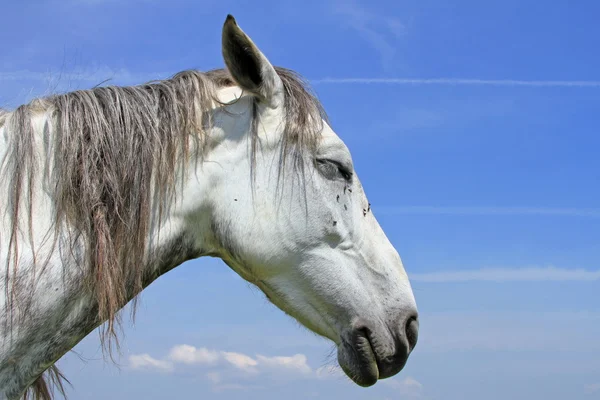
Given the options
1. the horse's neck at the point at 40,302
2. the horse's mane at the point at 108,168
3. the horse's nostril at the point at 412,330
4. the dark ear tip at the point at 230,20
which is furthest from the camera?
the horse's nostril at the point at 412,330

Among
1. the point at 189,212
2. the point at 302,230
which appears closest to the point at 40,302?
the point at 189,212

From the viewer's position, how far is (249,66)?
3373mm

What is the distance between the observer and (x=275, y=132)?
341cm

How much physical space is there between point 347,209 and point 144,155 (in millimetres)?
1146

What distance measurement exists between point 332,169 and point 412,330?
103 cm

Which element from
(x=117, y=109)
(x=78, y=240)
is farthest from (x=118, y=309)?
(x=117, y=109)

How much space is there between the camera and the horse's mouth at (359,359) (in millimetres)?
3348

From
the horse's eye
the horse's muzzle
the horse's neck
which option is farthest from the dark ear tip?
the horse's muzzle

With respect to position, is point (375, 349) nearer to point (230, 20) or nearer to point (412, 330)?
point (412, 330)

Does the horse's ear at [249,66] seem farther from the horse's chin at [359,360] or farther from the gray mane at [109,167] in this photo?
the horse's chin at [359,360]

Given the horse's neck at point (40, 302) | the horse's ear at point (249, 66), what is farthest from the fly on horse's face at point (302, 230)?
the horse's neck at point (40, 302)

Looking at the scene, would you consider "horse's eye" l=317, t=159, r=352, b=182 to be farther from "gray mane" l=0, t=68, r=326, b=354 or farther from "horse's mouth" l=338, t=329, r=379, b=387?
"horse's mouth" l=338, t=329, r=379, b=387

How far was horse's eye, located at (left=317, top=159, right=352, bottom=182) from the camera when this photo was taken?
11.2 feet

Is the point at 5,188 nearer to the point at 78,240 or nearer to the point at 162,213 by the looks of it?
the point at 78,240
